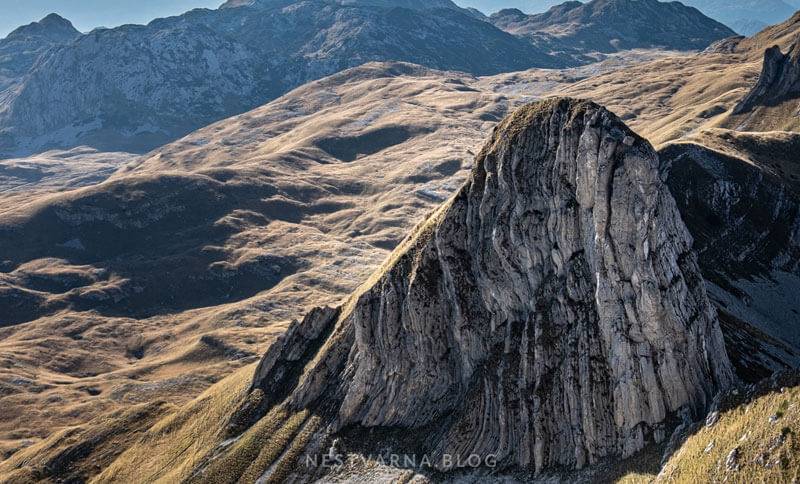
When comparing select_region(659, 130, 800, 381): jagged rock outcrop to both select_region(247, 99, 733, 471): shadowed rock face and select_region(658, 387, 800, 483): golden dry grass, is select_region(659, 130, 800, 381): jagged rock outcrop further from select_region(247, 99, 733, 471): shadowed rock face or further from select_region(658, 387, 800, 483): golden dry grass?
select_region(658, 387, 800, 483): golden dry grass

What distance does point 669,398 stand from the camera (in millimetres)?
59812

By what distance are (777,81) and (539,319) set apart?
17271cm

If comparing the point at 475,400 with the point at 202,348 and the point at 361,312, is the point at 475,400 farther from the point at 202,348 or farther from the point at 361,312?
the point at 202,348

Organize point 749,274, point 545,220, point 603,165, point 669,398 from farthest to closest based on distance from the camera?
point 749,274 < point 545,220 < point 603,165 < point 669,398

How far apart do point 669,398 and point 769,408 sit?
11751 millimetres

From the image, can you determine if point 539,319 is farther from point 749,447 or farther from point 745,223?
point 745,223

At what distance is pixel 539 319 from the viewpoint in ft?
232

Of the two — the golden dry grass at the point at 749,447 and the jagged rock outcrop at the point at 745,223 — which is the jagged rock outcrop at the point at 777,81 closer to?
the jagged rock outcrop at the point at 745,223

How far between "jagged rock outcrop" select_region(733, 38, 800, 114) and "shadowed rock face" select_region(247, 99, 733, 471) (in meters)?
154

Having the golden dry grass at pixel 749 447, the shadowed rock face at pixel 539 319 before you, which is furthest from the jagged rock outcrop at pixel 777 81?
the golden dry grass at pixel 749 447

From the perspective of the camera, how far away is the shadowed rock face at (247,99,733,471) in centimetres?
6072

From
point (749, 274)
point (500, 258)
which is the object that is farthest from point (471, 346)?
point (749, 274)

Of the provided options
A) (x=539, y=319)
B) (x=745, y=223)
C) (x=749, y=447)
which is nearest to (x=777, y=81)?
(x=745, y=223)

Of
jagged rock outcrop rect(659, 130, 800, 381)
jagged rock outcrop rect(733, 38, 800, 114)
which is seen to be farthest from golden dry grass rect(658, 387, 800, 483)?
jagged rock outcrop rect(733, 38, 800, 114)
